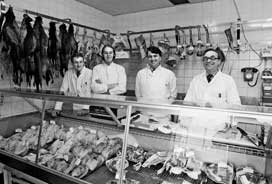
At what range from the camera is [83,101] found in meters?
1.61

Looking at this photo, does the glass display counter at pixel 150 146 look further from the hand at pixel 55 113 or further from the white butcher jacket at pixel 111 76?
the white butcher jacket at pixel 111 76

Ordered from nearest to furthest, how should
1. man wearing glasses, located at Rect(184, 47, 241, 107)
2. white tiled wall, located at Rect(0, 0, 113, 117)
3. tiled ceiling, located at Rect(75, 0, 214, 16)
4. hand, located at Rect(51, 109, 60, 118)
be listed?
hand, located at Rect(51, 109, 60, 118), man wearing glasses, located at Rect(184, 47, 241, 107), white tiled wall, located at Rect(0, 0, 113, 117), tiled ceiling, located at Rect(75, 0, 214, 16)

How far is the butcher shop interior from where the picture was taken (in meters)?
1.40

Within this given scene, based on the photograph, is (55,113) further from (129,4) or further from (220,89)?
(129,4)

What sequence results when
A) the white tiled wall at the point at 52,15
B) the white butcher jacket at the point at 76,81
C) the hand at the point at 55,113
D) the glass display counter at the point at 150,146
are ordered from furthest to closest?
1. the white butcher jacket at the point at 76,81
2. the white tiled wall at the point at 52,15
3. the hand at the point at 55,113
4. the glass display counter at the point at 150,146

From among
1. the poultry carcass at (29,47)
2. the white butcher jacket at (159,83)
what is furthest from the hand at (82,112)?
the white butcher jacket at (159,83)

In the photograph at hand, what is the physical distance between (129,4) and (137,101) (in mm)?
2971

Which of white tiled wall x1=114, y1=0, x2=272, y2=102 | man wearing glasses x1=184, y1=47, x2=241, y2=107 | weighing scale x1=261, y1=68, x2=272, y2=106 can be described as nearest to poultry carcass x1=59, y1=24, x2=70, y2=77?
white tiled wall x1=114, y1=0, x2=272, y2=102

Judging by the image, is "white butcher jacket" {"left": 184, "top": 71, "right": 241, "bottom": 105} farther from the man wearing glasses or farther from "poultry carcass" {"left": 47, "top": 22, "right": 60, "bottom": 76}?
"poultry carcass" {"left": 47, "top": 22, "right": 60, "bottom": 76}

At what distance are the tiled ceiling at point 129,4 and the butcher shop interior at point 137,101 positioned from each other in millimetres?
21

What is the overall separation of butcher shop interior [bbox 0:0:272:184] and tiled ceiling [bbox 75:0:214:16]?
2 centimetres

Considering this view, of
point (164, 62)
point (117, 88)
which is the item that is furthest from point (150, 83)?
point (164, 62)

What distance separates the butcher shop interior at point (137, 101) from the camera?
140 centimetres

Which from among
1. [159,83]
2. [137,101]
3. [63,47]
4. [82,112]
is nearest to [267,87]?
[159,83]
